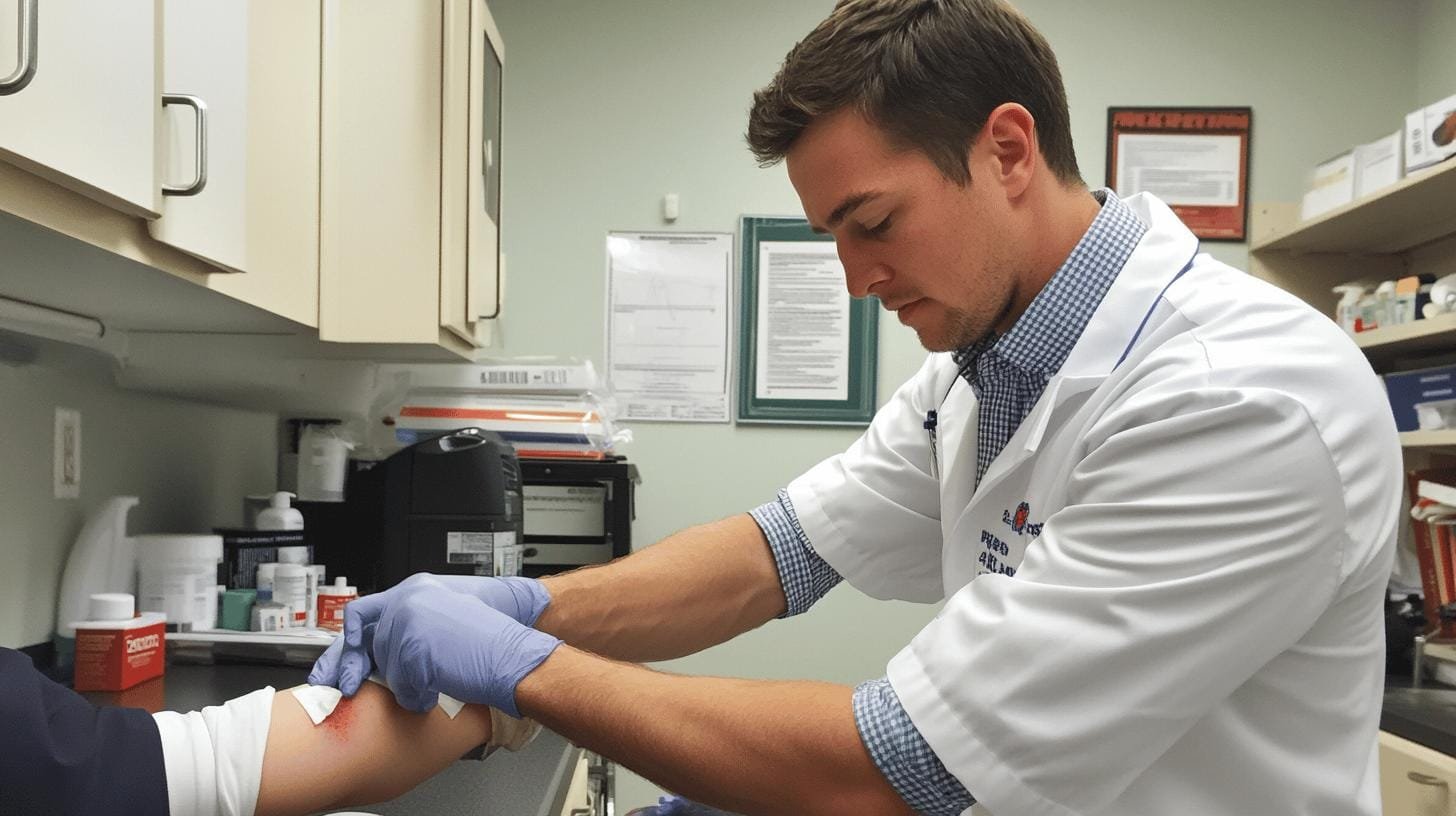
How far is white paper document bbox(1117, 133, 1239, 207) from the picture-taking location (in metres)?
2.91

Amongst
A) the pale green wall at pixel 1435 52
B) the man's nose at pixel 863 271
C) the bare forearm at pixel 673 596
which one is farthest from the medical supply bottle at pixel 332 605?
the pale green wall at pixel 1435 52

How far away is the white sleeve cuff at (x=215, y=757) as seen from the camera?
0.88m

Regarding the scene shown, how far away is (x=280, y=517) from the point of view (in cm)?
177

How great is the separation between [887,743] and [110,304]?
102cm

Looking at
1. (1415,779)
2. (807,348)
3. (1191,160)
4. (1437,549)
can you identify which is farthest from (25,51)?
(1191,160)

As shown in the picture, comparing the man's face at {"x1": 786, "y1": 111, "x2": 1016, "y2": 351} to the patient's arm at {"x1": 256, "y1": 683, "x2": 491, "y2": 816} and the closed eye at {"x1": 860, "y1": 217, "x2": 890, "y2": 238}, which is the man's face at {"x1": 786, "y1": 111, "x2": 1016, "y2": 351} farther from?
the patient's arm at {"x1": 256, "y1": 683, "x2": 491, "y2": 816}

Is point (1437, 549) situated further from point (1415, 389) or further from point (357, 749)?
point (357, 749)

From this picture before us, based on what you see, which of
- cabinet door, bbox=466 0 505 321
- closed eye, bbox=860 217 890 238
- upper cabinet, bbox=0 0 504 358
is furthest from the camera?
cabinet door, bbox=466 0 505 321

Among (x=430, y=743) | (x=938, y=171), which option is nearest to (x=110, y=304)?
(x=430, y=743)

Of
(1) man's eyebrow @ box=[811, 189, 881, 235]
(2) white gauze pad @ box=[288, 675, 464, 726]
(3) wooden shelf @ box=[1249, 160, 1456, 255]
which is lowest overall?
(2) white gauze pad @ box=[288, 675, 464, 726]

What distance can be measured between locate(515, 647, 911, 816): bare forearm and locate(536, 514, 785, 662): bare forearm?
34 cm

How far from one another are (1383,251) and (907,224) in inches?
93.8

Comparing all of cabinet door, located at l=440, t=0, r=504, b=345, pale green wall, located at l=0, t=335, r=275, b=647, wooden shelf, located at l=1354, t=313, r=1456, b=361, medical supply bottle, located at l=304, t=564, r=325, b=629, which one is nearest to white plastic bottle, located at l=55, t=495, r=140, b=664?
pale green wall, located at l=0, t=335, r=275, b=647

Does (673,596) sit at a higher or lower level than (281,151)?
lower
